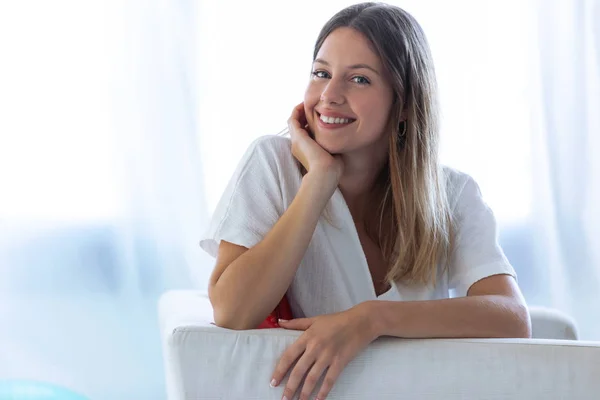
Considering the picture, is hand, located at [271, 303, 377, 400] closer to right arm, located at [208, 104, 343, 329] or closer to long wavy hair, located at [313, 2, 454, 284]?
right arm, located at [208, 104, 343, 329]

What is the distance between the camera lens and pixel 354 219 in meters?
1.63

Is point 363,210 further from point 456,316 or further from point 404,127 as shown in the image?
point 456,316

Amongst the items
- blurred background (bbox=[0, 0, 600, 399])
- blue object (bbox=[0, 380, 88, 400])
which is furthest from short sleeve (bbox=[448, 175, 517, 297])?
blurred background (bbox=[0, 0, 600, 399])

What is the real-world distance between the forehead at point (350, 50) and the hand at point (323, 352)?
0.53 m

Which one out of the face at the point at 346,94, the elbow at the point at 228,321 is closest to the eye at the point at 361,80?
the face at the point at 346,94

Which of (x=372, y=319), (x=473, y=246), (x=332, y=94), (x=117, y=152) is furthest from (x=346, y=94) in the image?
(x=117, y=152)

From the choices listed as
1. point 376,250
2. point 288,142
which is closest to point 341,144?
point 288,142

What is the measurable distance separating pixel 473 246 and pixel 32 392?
3.07ft

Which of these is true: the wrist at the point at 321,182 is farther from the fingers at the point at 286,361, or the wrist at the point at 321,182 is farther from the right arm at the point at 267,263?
the fingers at the point at 286,361

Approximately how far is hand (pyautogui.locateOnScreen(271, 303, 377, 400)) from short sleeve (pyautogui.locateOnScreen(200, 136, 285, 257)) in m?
0.25

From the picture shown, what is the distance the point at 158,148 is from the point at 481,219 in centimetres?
111

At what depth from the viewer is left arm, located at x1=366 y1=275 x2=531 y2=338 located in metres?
1.19

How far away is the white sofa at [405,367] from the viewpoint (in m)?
1.10

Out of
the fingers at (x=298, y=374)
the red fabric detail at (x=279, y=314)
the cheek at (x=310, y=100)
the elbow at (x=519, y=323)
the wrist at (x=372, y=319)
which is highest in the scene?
the cheek at (x=310, y=100)
